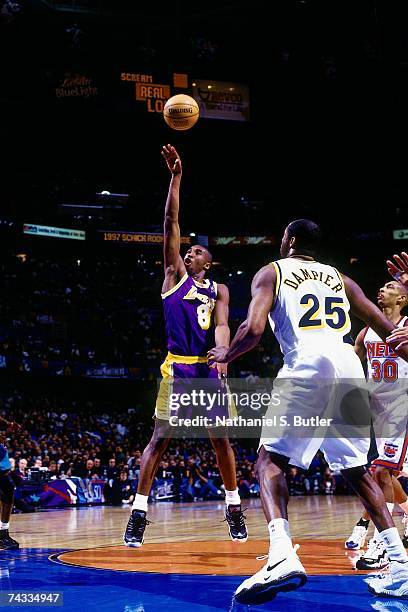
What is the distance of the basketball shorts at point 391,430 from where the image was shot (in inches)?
253

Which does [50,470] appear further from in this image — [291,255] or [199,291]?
[291,255]

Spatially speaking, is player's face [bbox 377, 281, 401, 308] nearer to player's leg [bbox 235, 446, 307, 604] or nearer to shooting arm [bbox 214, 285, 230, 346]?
shooting arm [bbox 214, 285, 230, 346]

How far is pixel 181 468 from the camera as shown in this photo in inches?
747

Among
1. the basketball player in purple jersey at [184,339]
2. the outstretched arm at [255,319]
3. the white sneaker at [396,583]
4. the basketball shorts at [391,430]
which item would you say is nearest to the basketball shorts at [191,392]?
the basketball player in purple jersey at [184,339]

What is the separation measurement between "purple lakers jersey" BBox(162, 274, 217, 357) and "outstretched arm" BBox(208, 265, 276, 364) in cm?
207

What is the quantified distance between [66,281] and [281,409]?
27.3 meters

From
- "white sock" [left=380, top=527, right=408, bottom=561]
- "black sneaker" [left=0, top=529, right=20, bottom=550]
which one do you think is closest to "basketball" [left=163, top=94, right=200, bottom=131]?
"black sneaker" [left=0, top=529, right=20, bottom=550]

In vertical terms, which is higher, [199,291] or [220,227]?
[220,227]

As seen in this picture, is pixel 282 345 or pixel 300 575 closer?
pixel 300 575

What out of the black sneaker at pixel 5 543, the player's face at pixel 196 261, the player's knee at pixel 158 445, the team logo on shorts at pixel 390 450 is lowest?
the black sneaker at pixel 5 543

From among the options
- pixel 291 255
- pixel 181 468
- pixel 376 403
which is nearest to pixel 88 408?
pixel 181 468

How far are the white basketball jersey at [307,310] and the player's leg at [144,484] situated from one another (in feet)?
7.15

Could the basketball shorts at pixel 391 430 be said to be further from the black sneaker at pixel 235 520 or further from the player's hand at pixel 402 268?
the player's hand at pixel 402 268

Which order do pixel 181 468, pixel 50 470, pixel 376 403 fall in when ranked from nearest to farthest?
pixel 376 403
pixel 50 470
pixel 181 468
